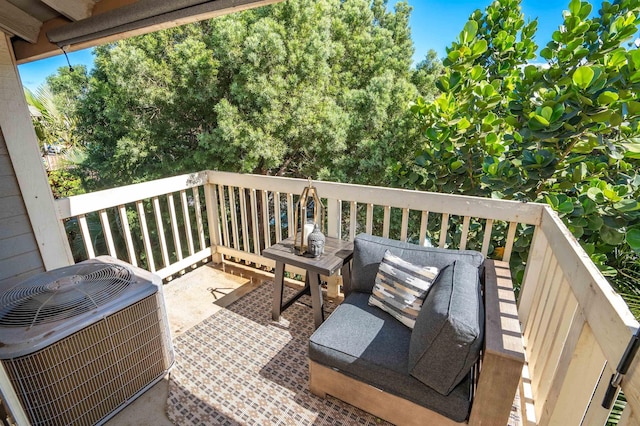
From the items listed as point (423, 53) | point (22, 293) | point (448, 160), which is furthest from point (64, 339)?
point (423, 53)

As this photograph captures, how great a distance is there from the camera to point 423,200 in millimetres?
2336

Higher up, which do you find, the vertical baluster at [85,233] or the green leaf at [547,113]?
the green leaf at [547,113]

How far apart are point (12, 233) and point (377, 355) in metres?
2.51

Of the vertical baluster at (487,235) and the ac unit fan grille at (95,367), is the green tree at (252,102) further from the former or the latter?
the ac unit fan grille at (95,367)

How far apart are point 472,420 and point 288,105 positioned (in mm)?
5052

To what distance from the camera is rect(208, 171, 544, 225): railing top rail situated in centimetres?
205

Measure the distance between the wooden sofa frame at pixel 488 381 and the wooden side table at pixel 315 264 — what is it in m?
0.57

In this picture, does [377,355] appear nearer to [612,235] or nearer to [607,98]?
[612,235]

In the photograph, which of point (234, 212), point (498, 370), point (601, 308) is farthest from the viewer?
point (234, 212)

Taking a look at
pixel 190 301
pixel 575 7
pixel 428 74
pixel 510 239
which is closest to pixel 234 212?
pixel 190 301

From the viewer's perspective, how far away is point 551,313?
160cm

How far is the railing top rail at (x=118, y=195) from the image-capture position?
7.61 ft

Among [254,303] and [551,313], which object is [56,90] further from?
[551,313]

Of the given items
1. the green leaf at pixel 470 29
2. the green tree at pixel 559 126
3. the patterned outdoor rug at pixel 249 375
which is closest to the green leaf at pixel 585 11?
the green tree at pixel 559 126
